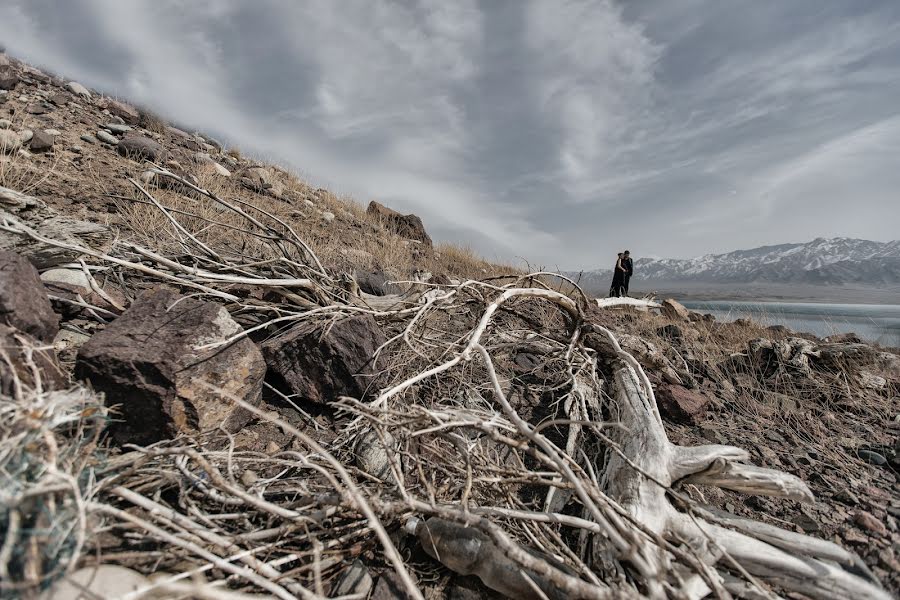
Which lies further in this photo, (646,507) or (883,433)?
(883,433)

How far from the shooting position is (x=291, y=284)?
2.60 metres

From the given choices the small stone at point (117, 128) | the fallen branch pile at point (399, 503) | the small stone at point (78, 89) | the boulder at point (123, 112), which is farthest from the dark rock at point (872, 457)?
the small stone at point (78, 89)

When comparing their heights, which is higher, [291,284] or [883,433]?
[291,284]

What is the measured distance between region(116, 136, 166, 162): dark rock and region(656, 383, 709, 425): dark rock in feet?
28.6

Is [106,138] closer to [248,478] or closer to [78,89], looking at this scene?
[78,89]

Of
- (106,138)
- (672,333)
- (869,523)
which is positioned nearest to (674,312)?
(672,333)

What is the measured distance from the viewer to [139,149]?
6.89 meters

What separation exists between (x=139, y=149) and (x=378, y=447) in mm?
8035

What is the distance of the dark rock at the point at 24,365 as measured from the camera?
4.27 ft

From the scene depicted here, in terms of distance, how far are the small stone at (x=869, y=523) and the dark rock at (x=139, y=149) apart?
9609 mm

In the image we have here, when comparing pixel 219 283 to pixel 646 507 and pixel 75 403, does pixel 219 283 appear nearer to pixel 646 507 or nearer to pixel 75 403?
pixel 75 403

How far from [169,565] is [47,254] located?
2252 millimetres

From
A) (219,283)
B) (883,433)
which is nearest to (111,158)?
(219,283)

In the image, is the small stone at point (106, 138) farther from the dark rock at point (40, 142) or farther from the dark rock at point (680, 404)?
the dark rock at point (680, 404)
